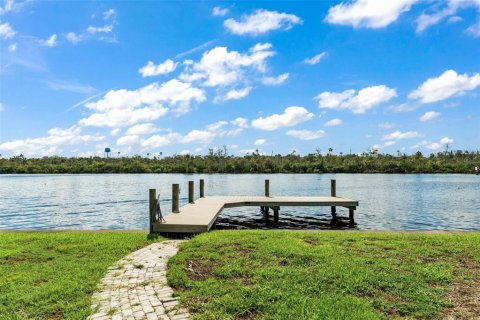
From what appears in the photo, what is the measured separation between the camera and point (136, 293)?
604 centimetres

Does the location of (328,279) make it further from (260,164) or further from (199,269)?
(260,164)

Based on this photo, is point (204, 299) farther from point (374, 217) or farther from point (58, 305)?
point (374, 217)

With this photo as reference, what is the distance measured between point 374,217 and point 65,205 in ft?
72.5

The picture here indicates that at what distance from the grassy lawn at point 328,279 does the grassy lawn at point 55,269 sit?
4.94 ft

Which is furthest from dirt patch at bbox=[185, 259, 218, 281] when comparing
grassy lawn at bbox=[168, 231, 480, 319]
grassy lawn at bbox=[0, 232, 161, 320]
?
grassy lawn at bbox=[0, 232, 161, 320]

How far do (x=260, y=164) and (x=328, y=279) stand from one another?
315 feet

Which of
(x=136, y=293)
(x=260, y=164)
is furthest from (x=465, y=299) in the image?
(x=260, y=164)

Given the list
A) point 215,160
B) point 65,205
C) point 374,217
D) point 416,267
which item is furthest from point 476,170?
point 416,267

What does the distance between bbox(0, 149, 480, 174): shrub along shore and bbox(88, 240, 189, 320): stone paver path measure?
9375 cm

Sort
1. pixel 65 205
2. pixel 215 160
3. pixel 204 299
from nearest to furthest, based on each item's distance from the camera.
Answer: pixel 204 299, pixel 65 205, pixel 215 160

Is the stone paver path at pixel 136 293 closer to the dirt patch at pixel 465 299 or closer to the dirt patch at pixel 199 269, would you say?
the dirt patch at pixel 199 269

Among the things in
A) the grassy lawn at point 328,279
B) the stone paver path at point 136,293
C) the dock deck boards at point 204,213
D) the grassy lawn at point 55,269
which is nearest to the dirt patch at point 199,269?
the grassy lawn at point 328,279

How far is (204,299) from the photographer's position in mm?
5719

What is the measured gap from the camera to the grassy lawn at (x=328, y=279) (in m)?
5.31
